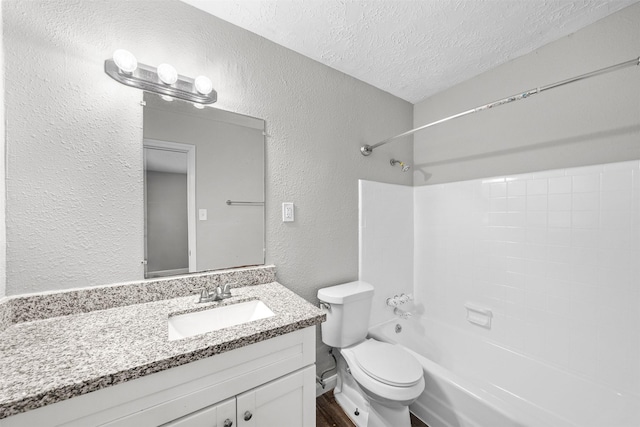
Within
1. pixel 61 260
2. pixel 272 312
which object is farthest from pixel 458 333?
pixel 61 260

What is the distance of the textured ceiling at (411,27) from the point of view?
4.01 ft

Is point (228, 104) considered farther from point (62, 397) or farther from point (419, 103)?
point (419, 103)

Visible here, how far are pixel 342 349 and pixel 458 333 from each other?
1023 millimetres

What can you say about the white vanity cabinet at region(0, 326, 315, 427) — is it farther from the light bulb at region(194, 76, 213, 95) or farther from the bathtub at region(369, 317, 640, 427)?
the light bulb at region(194, 76, 213, 95)

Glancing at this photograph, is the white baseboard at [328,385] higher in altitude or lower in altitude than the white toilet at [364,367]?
lower

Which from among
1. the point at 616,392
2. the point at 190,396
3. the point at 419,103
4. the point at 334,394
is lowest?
the point at 334,394

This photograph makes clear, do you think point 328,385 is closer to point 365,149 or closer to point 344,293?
point 344,293

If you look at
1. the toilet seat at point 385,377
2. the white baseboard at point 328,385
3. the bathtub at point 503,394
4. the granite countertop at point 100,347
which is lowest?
the white baseboard at point 328,385

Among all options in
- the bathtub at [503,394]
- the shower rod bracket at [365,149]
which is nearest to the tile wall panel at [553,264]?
the bathtub at [503,394]

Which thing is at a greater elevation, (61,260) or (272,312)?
(61,260)

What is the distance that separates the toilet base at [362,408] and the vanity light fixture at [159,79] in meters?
1.82

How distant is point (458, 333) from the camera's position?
6.09 ft

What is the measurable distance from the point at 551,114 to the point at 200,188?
2208 mm

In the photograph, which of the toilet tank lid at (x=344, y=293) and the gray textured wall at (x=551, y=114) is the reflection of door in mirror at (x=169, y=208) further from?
the gray textured wall at (x=551, y=114)
